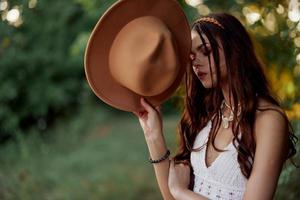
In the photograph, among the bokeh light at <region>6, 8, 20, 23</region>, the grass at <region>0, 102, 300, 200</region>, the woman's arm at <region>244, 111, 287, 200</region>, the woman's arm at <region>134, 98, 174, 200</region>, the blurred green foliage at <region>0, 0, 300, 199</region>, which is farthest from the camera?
the grass at <region>0, 102, 300, 200</region>

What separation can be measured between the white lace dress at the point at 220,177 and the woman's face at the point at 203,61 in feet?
0.84

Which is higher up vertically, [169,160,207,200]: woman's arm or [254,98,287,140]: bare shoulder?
[254,98,287,140]: bare shoulder

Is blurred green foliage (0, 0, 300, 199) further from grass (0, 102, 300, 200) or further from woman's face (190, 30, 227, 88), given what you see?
woman's face (190, 30, 227, 88)

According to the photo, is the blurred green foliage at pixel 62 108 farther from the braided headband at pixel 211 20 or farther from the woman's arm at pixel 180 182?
the braided headband at pixel 211 20

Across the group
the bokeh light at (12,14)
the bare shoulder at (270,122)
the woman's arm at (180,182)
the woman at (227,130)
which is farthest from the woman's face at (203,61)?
the bokeh light at (12,14)

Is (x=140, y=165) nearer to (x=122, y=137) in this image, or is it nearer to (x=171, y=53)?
(x=122, y=137)

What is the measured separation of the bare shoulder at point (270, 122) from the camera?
7.24ft

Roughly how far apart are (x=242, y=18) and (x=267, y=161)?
1821 mm

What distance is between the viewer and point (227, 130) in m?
2.46

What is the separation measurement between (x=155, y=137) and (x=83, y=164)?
20.9 feet

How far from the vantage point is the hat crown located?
→ 2.28 meters

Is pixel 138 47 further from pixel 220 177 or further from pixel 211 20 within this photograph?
pixel 220 177

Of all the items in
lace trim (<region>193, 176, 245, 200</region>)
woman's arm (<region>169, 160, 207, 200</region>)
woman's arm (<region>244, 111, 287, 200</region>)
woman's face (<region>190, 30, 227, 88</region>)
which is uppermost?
woman's face (<region>190, 30, 227, 88</region>)

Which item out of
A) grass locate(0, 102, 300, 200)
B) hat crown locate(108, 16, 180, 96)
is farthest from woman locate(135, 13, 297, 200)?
grass locate(0, 102, 300, 200)
